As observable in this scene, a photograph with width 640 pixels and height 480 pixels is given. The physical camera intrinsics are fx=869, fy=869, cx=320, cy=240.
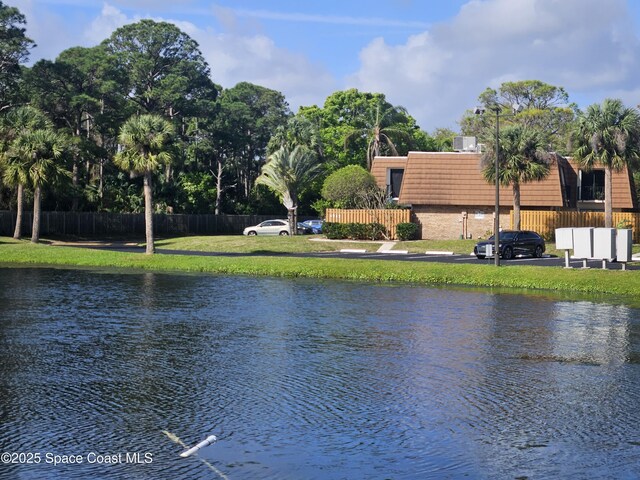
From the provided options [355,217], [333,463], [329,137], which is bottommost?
[333,463]

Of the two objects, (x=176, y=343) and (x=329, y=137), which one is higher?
(x=329, y=137)

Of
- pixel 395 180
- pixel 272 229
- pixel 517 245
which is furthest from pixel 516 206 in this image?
pixel 272 229

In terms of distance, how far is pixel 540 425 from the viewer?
1237cm

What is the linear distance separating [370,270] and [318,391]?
2368 centimetres

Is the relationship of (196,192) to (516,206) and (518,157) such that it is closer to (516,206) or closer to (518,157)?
Answer: (516,206)

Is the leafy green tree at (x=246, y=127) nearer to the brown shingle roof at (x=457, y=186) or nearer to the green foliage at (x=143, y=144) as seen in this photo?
the brown shingle roof at (x=457, y=186)

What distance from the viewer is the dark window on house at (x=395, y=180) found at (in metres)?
68.5

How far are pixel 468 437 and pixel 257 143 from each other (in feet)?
308

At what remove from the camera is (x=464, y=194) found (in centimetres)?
6119

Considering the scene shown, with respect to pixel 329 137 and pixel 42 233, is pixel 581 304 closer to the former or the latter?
pixel 42 233

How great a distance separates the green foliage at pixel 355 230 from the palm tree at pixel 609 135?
1384 centimetres

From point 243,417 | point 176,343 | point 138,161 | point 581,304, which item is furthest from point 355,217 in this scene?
point 243,417

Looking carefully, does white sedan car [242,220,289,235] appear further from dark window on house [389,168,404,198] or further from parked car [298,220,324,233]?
dark window on house [389,168,404,198]

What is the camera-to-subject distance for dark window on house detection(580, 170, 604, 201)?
6575cm
